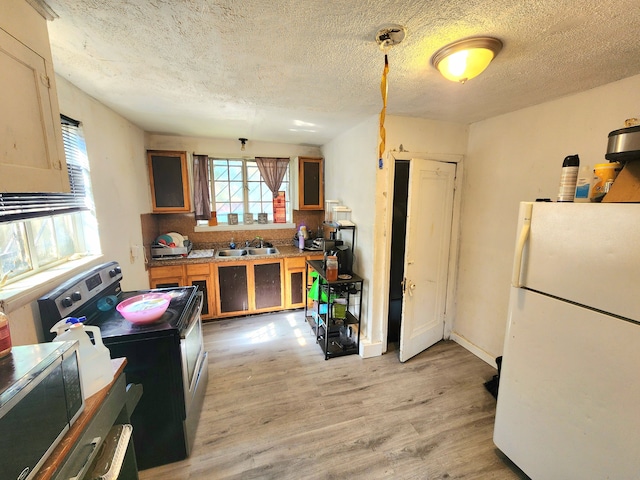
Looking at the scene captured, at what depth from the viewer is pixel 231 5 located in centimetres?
97

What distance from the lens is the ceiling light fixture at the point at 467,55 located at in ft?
3.86

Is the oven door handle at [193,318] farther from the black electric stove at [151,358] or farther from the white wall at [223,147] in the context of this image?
the white wall at [223,147]

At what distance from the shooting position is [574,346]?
121 cm

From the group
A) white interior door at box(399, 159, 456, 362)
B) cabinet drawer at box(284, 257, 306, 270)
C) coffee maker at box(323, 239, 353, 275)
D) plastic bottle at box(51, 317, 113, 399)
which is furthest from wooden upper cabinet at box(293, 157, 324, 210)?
plastic bottle at box(51, 317, 113, 399)

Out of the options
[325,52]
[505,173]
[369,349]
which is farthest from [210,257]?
[505,173]

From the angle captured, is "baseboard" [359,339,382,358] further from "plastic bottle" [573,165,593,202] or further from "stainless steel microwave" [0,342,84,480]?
"stainless steel microwave" [0,342,84,480]

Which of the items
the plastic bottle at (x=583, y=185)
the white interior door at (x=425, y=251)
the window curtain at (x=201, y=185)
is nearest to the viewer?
the plastic bottle at (x=583, y=185)

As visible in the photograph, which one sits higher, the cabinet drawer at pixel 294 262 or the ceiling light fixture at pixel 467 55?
the ceiling light fixture at pixel 467 55

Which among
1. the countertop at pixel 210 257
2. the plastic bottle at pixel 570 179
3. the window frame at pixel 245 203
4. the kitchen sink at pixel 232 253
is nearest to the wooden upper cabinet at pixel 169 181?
the window frame at pixel 245 203

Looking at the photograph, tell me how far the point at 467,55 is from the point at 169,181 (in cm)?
321

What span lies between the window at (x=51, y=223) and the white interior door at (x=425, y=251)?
7.93 feet

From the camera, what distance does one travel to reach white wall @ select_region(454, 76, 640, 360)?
1680 mm

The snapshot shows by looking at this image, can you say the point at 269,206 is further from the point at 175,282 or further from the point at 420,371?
the point at 420,371

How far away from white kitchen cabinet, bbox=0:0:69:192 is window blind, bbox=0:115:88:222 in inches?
9.9
